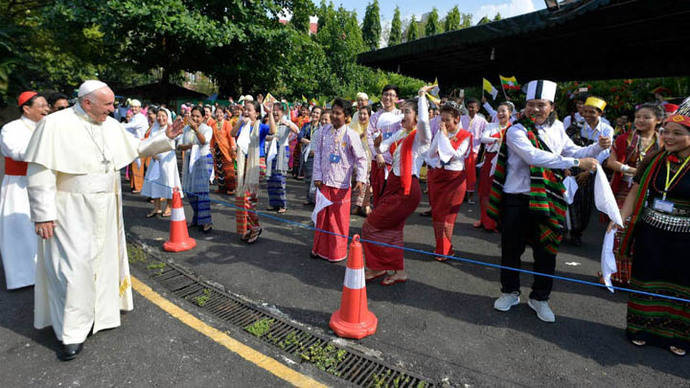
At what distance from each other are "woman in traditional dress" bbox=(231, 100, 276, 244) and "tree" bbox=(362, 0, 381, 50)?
149 ft

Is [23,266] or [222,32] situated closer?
[23,266]

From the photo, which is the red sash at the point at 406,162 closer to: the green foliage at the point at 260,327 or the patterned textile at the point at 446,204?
the patterned textile at the point at 446,204

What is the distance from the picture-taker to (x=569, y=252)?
5680 millimetres

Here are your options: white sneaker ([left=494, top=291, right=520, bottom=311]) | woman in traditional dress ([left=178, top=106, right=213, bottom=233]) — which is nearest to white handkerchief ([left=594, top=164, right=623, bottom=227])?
white sneaker ([left=494, top=291, right=520, bottom=311])

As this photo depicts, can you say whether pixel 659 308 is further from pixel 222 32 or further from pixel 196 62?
pixel 196 62

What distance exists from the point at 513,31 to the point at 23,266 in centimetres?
870

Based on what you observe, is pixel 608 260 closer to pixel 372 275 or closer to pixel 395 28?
pixel 372 275

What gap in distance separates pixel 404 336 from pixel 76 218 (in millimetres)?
2758

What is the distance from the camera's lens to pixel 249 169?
5582 millimetres

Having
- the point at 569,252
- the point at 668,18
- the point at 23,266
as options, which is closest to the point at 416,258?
the point at 569,252

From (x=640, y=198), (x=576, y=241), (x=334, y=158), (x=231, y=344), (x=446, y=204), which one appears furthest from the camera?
(x=576, y=241)

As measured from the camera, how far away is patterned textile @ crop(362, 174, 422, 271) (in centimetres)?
426

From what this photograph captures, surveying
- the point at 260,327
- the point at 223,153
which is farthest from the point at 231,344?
the point at 223,153

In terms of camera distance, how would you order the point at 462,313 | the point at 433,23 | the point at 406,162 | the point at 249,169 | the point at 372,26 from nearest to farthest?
1. the point at 462,313
2. the point at 406,162
3. the point at 249,169
4. the point at 372,26
5. the point at 433,23
